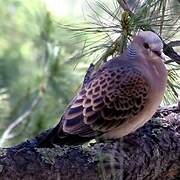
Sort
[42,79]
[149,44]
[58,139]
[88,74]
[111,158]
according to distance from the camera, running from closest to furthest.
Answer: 1. [111,158]
2. [58,139]
3. [149,44]
4. [88,74]
5. [42,79]

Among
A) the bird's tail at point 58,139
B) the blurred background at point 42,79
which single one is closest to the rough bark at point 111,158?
the bird's tail at point 58,139

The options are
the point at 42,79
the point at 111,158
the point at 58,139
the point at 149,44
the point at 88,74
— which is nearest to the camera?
the point at 111,158

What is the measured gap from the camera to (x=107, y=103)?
5.75 feet

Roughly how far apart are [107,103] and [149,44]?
21 cm

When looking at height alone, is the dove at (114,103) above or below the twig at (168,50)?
below

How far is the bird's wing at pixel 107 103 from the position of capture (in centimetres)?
173

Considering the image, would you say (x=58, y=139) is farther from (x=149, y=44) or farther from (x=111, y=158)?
(x=149, y=44)

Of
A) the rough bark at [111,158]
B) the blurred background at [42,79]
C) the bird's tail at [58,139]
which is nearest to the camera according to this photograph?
the rough bark at [111,158]

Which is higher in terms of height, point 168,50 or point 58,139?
point 168,50

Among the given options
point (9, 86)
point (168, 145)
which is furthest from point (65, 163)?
point (9, 86)

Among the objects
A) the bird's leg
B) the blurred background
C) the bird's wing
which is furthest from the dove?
the blurred background

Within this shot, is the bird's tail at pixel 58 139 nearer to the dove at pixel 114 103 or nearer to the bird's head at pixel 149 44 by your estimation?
the dove at pixel 114 103

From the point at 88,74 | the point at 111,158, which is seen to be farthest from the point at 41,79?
the point at 111,158

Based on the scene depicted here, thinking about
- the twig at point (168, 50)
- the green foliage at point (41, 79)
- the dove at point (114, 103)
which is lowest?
the green foliage at point (41, 79)
